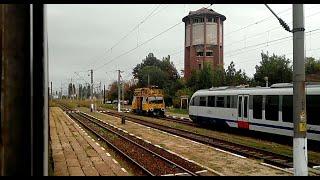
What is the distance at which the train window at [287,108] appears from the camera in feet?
57.8

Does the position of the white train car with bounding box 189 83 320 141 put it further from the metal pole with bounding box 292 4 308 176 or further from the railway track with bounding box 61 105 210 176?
the metal pole with bounding box 292 4 308 176

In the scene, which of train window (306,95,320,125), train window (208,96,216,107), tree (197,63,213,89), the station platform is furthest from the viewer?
tree (197,63,213,89)

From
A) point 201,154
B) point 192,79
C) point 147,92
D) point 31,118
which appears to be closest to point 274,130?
point 201,154

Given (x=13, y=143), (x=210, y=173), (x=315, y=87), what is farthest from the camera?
(x=315, y=87)

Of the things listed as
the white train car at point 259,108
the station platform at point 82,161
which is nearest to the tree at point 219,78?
the white train car at point 259,108

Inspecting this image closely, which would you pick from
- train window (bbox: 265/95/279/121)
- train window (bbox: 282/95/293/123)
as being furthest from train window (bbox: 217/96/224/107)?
train window (bbox: 282/95/293/123)

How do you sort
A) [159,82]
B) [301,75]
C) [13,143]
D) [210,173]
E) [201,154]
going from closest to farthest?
Result: 1. [13,143]
2. [301,75]
3. [210,173]
4. [201,154]
5. [159,82]

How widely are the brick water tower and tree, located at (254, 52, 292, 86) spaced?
74.5 ft

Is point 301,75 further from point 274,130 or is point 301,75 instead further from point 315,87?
point 274,130

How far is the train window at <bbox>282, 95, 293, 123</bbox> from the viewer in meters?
17.6

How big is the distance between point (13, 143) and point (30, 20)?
1313 mm

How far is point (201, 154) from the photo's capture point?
14.9 meters

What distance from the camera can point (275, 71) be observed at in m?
47.6

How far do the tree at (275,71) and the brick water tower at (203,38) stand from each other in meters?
22.7
